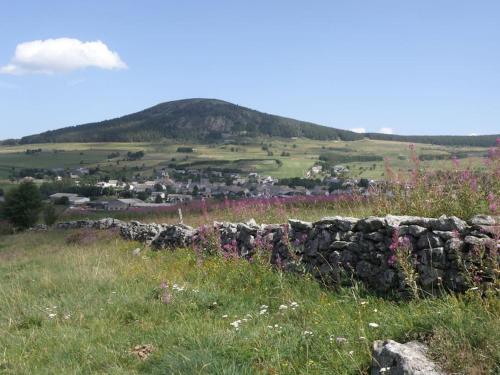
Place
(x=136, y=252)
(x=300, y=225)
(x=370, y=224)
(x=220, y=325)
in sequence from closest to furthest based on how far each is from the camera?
(x=220, y=325), (x=370, y=224), (x=300, y=225), (x=136, y=252)

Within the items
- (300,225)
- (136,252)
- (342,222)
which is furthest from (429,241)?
(136,252)

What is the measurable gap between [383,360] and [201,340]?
2127 millimetres

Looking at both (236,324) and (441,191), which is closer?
(236,324)

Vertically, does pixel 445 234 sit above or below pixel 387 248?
above

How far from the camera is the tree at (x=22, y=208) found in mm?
39250

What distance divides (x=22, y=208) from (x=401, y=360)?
41.1 metres

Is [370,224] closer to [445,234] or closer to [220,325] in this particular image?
[445,234]

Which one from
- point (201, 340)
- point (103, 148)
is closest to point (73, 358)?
point (201, 340)

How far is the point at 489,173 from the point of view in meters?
7.61

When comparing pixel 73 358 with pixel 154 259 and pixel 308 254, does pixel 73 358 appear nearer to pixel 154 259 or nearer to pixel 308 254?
pixel 308 254

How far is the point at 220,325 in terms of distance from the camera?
19.5 feet

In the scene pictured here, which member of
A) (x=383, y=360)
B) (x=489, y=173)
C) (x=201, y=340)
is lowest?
(x=201, y=340)

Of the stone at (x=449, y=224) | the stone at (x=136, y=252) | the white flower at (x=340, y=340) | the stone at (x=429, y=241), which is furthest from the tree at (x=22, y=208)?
the white flower at (x=340, y=340)

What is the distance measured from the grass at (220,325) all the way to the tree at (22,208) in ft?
106
